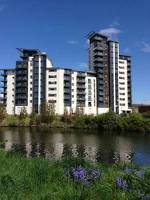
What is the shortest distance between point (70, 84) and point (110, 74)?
1007 inches

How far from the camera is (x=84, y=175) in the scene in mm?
13492

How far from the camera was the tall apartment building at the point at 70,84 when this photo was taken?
6747 inches

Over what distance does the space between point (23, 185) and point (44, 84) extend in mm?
159035

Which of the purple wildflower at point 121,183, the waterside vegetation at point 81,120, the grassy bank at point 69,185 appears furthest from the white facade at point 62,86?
the purple wildflower at point 121,183

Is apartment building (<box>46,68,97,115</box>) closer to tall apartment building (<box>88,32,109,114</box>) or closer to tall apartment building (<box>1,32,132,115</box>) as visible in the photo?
tall apartment building (<box>1,32,132,115</box>)

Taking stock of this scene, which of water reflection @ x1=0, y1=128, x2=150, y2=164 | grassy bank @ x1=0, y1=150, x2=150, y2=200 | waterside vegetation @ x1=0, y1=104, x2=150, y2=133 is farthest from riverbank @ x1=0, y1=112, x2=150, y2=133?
grassy bank @ x1=0, y1=150, x2=150, y2=200

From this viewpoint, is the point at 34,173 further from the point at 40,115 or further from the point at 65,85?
the point at 65,85

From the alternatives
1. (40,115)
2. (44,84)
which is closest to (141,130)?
(40,115)

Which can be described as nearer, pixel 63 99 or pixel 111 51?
pixel 63 99

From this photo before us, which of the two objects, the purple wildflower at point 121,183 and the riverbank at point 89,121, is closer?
the purple wildflower at point 121,183

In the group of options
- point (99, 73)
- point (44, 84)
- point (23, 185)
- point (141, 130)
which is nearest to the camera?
point (23, 185)

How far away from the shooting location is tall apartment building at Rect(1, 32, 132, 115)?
171375 millimetres

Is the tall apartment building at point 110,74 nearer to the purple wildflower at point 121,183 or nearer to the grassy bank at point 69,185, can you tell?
the grassy bank at point 69,185

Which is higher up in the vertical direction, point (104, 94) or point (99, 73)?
point (99, 73)
